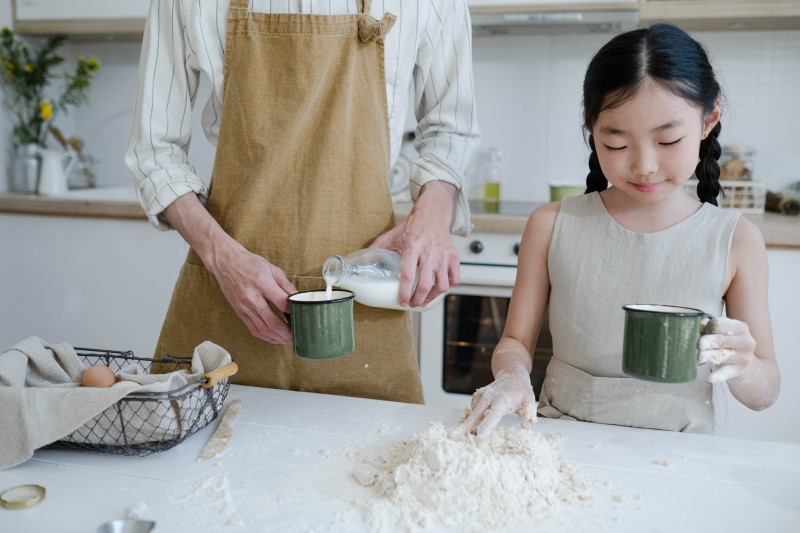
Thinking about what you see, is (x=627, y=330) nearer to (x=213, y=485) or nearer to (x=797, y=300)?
(x=213, y=485)

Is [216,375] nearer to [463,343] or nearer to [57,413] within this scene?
[57,413]

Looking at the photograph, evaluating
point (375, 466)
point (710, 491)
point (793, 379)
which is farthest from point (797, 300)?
point (375, 466)

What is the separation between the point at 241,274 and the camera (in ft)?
4.05

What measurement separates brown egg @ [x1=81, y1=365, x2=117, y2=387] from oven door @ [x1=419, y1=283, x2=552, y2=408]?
5.03ft

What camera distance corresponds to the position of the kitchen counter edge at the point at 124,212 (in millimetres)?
2336

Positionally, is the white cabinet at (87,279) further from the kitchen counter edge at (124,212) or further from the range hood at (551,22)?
the range hood at (551,22)

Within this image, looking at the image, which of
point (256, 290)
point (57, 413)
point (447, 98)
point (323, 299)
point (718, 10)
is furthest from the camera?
point (718, 10)

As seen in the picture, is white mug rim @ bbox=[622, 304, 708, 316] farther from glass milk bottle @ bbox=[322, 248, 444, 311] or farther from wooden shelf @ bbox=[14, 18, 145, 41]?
wooden shelf @ bbox=[14, 18, 145, 41]

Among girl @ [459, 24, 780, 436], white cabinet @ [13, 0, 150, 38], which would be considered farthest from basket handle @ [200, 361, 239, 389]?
white cabinet @ [13, 0, 150, 38]

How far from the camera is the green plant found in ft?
9.59

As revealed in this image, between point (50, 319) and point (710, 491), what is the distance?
2669 mm

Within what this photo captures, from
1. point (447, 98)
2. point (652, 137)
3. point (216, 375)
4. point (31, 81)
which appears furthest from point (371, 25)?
point (31, 81)

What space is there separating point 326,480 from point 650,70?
77 centimetres

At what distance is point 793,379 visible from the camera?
2297mm
